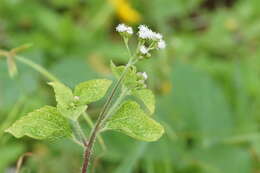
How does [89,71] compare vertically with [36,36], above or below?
below

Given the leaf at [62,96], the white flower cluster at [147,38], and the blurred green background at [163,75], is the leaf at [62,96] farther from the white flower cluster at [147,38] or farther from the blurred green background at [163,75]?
the blurred green background at [163,75]

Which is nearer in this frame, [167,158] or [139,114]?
[139,114]

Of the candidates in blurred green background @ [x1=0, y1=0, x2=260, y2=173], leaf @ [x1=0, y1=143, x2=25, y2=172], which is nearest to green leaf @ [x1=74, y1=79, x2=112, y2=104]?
blurred green background @ [x1=0, y1=0, x2=260, y2=173]

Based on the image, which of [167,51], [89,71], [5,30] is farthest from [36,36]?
[167,51]

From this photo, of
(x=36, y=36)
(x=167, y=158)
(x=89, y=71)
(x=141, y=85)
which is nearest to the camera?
(x=141, y=85)

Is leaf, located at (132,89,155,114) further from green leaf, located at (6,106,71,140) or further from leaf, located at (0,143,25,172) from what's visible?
leaf, located at (0,143,25,172)

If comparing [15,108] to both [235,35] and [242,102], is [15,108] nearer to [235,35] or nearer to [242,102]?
[242,102]

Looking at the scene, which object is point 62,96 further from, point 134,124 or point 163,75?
point 163,75
